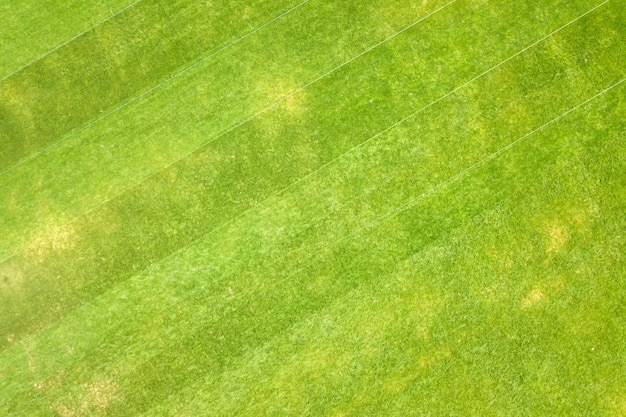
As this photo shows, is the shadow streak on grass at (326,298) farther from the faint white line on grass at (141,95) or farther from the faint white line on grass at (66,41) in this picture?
the faint white line on grass at (66,41)

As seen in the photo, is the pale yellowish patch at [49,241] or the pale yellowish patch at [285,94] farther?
the pale yellowish patch at [285,94]

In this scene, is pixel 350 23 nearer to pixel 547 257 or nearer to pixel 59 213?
pixel 547 257

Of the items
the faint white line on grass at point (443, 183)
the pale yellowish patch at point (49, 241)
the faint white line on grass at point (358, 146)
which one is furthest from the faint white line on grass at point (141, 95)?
the faint white line on grass at point (443, 183)

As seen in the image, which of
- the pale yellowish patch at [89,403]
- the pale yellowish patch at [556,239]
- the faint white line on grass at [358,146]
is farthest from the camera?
the faint white line on grass at [358,146]

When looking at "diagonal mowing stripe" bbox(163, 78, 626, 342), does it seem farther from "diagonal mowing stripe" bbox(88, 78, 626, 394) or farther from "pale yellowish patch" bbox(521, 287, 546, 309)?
"pale yellowish patch" bbox(521, 287, 546, 309)

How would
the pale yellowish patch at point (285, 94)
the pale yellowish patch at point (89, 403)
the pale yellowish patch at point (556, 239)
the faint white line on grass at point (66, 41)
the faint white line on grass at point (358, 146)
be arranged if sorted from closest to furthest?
the pale yellowish patch at point (89, 403), the pale yellowish patch at point (556, 239), the faint white line on grass at point (358, 146), the pale yellowish patch at point (285, 94), the faint white line on grass at point (66, 41)
